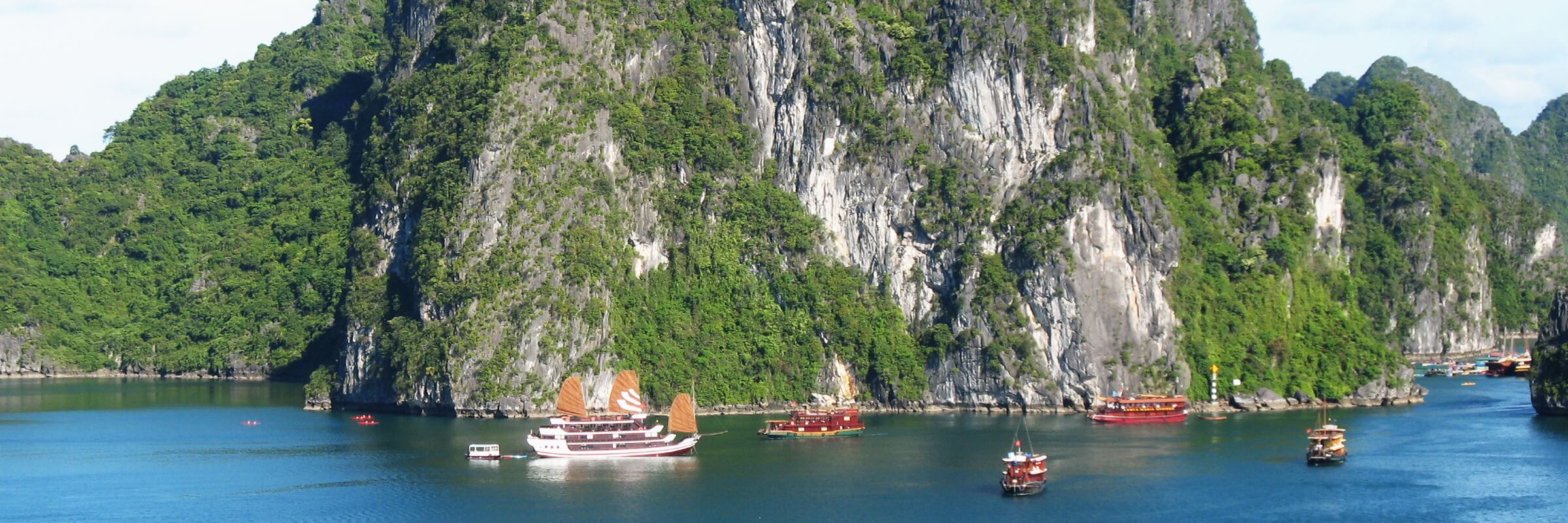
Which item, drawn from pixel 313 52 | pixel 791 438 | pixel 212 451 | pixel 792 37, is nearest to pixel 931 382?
pixel 791 438

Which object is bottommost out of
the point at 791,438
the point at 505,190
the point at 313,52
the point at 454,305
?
the point at 791,438

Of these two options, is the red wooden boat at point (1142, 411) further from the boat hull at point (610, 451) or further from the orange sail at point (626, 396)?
the orange sail at point (626, 396)

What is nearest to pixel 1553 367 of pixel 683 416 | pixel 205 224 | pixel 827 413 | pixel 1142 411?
pixel 1142 411

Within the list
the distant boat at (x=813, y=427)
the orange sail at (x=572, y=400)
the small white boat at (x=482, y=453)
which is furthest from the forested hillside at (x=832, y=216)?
the small white boat at (x=482, y=453)

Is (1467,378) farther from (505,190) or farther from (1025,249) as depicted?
(505,190)

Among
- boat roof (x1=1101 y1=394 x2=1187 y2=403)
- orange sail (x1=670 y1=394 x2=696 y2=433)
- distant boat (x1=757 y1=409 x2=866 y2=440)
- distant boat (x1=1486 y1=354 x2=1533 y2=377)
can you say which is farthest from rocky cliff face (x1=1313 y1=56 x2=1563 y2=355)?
orange sail (x1=670 y1=394 x2=696 y2=433)

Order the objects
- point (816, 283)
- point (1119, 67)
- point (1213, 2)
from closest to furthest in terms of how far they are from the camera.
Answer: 1. point (816, 283)
2. point (1119, 67)
3. point (1213, 2)
